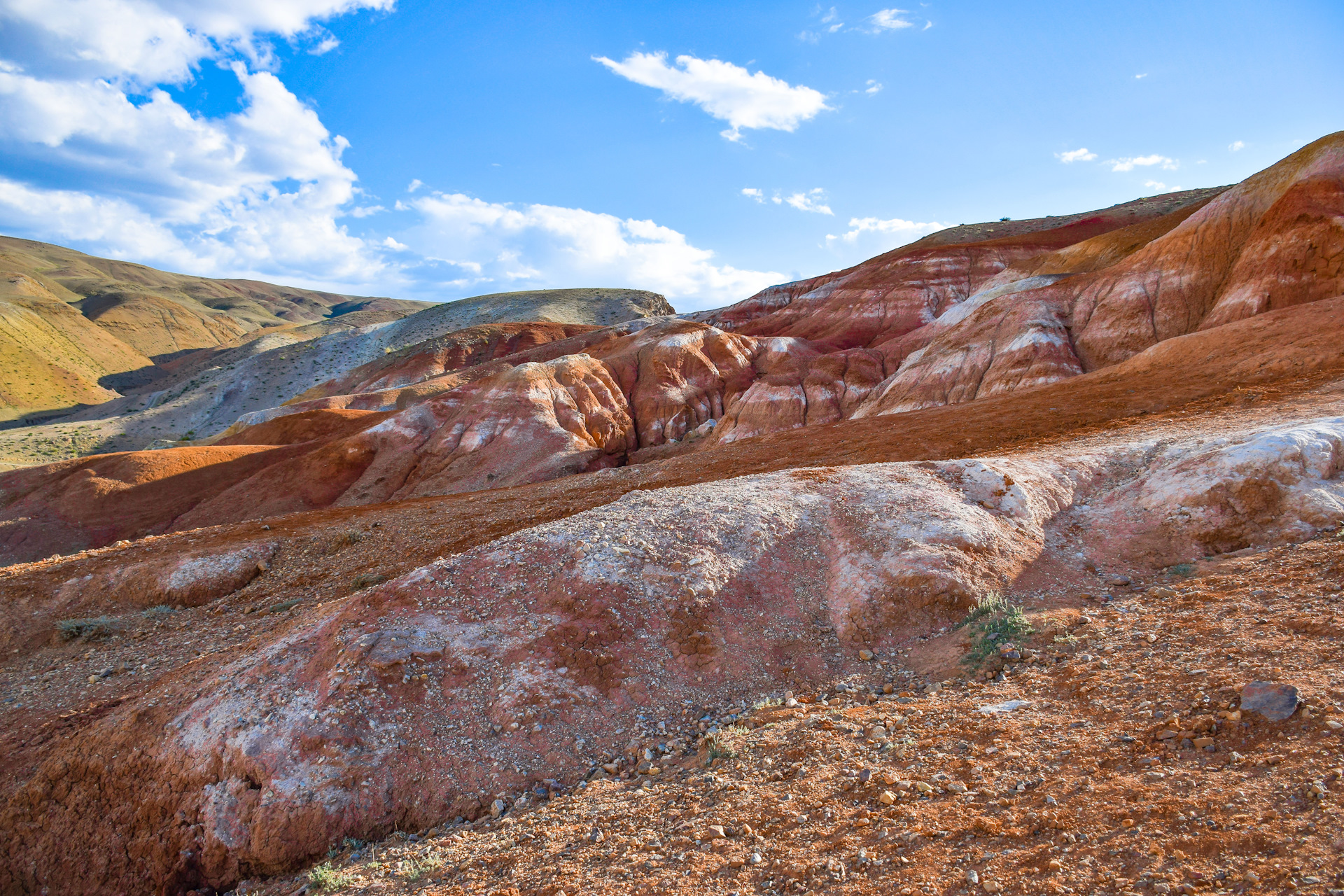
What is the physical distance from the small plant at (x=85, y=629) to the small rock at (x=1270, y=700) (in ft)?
58.8

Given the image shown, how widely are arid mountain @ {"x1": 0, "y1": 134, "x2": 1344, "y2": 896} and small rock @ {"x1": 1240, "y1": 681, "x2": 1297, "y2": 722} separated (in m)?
0.02

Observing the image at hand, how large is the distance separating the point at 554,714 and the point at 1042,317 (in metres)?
33.6

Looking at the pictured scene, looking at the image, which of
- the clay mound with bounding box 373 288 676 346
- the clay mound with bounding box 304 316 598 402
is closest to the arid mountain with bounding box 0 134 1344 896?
the clay mound with bounding box 304 316 598 402

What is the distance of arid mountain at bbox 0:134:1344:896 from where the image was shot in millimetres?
4551

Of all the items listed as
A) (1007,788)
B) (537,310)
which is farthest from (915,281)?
(537,310)

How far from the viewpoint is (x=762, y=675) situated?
336 inches

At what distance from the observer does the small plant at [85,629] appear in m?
12.4

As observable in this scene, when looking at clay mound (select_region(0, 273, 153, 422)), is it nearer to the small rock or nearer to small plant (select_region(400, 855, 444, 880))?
small plant (select_region(400, 855, 444, 880))

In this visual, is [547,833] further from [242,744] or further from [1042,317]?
[1042,317]

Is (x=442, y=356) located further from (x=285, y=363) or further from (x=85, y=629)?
(x=85, y=629)

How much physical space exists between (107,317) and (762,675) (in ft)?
489

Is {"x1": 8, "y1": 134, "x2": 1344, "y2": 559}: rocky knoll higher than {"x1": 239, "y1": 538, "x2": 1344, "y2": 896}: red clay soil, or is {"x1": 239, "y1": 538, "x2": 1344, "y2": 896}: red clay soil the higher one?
{"x1": 8, "y1": 134, "x2": 1344, "y2": 559}: rocky knoll

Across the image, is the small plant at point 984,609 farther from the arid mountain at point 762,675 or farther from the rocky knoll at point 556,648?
the rocky knoll at point 556,648

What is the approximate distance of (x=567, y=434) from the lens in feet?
125
